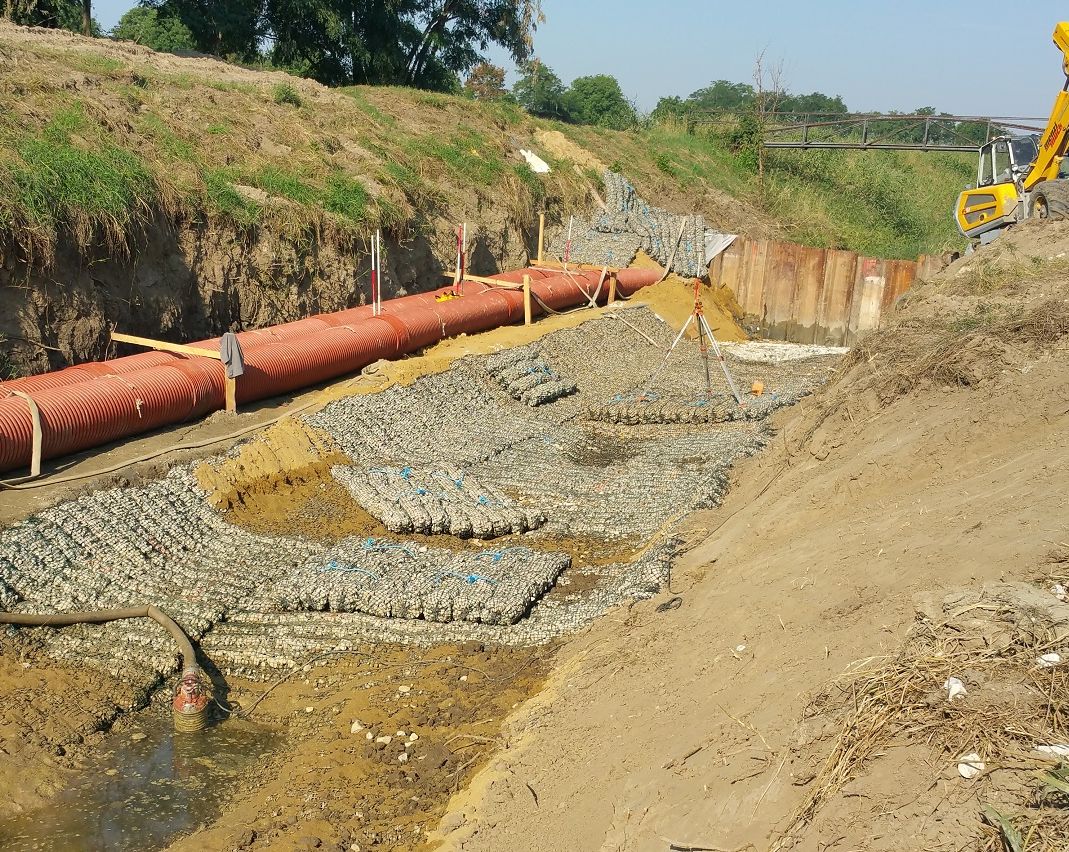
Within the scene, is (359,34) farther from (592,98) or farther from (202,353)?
(592,98)

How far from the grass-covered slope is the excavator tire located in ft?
35.4

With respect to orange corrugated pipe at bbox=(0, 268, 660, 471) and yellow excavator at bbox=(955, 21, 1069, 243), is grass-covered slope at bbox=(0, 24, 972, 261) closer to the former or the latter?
orange corrugated pipe at bbox=(0, 268, 660, 471)

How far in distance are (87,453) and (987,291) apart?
37.5ft

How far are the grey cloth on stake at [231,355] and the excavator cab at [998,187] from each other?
42.2ft

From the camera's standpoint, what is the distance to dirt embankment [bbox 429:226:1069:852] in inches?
168

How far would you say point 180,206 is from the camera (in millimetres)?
14203

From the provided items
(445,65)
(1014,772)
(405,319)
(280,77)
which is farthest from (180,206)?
(445,65)

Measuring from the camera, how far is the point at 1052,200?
14.4m

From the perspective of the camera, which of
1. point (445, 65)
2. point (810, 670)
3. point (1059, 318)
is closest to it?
point (810, 670)

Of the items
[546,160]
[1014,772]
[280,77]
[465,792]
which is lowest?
[465,792]

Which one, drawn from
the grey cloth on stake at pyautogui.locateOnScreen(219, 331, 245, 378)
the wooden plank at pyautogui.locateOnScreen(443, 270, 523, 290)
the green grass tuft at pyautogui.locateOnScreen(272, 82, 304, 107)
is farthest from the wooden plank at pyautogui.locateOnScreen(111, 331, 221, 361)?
the green grass tuft at pyautogui.locateOnScreen(272, 82, 304, 107)

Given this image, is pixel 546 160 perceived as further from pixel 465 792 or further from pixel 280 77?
pixel 465 792

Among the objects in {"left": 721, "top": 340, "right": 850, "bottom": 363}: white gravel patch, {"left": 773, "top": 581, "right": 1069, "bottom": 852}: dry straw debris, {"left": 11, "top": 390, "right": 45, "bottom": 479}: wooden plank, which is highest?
{"left": 773, "top": 581, "right": 1069, "bottom": 852}: dry straw debris

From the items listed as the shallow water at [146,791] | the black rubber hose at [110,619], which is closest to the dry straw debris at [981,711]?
the shallow water at [146,791]
